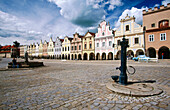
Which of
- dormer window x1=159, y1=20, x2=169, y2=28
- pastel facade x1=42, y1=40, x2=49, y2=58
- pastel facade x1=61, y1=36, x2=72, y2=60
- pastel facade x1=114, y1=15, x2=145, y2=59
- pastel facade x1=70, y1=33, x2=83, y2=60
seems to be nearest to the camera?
dormer window x1=159, y1=20, x2=169, y2=28

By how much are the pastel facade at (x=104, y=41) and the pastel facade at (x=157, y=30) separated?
1016cm

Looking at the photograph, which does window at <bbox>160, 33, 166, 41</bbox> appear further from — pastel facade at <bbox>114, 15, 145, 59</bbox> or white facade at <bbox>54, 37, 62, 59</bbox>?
white facade at <bbox>54, 37, 62, 59</bbox>

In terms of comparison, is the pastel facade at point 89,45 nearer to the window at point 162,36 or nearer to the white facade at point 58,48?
the white facade at point 58,48

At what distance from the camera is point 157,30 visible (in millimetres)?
26281

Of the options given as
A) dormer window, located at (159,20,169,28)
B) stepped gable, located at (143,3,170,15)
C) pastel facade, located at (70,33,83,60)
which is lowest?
pastel facade, located at (70,33,83,60)

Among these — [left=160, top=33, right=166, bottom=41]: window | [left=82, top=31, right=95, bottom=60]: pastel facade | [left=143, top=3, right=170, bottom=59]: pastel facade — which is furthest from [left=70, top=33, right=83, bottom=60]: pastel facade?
[left=160, top=33, right=166, bottom=41]: window

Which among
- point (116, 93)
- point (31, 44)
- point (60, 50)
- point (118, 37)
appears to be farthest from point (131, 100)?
point (31, 44)

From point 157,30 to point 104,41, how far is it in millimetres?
15116

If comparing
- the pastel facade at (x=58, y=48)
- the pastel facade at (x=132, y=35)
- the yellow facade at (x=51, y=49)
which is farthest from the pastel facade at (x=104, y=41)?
the yellow facade at (x=51, y=49)

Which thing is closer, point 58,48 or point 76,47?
point 76,47

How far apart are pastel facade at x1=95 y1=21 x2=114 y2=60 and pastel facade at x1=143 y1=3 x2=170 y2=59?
10.2 metres

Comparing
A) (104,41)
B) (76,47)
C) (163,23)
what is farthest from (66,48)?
(163,23)

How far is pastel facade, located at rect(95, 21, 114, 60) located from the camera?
34.5 metres

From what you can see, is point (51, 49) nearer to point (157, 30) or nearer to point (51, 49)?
point (51, 49)
